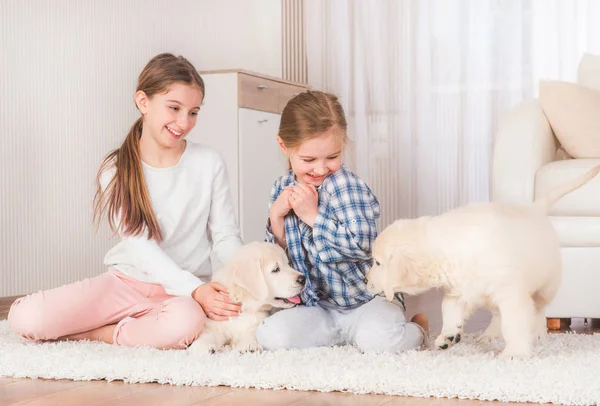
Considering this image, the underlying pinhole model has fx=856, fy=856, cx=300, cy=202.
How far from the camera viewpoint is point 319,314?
2113mm

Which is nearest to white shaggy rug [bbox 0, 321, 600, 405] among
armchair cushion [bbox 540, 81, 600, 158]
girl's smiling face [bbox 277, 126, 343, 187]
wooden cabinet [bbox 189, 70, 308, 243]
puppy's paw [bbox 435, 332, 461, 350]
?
puppy's paw [bbox 435, 332, 461, 350]

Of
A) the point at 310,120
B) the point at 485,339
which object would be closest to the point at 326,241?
the point at 310,120

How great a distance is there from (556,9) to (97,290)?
10.9ft

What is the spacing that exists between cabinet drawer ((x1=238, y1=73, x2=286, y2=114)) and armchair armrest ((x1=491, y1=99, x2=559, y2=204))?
172 cm

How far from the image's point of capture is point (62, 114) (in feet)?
12.4

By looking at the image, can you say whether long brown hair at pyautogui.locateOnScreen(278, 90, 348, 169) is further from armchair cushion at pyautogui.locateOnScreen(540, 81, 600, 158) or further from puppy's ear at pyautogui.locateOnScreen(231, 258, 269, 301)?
armchair cushion at pyautogui.locateOnScreen(540, 81, 600, 158)

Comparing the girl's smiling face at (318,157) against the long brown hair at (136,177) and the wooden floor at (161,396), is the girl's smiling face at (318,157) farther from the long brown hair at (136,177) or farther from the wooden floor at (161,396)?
the wooden floor at (161,396)

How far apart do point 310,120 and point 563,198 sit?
974 millimetres

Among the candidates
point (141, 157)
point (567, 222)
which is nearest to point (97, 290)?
point (141, 157)

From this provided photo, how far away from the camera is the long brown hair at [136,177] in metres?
2.23

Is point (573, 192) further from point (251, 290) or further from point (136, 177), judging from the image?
point (136, 177)

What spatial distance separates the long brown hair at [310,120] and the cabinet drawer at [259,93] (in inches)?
83.2

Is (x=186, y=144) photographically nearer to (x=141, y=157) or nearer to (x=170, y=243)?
(x=141, y=157)

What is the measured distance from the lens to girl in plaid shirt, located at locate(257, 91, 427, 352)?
2.01m
